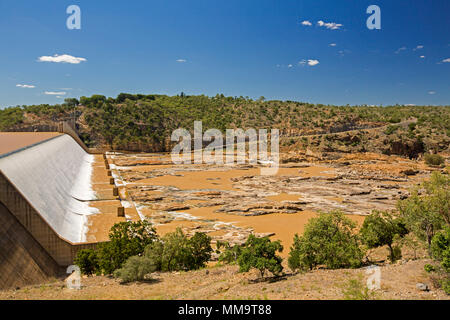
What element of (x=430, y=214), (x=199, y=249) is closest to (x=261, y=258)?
(x=199, y=249)

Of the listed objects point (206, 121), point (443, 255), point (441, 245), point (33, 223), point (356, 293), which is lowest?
point (356, 293)

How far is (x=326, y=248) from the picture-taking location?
44.6 feet

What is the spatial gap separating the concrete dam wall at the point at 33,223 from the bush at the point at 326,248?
11.8 m

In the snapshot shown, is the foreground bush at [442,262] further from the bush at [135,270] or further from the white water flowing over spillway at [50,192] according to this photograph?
the white water flowing over spillway at [50,192]

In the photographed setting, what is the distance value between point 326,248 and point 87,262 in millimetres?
12048

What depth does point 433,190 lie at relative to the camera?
48.4 feet

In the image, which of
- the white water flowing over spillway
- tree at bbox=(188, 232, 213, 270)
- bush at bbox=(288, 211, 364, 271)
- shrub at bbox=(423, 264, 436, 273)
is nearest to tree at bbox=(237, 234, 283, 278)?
bush at bbox=(288, 211, 364, 271)

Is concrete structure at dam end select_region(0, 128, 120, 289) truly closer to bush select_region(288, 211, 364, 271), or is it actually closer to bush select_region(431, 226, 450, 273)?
bush select_region(288, 211, 364, 271)

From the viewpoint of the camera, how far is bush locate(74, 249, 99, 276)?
14797 millimetres

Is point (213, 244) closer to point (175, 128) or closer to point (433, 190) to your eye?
point (433, 190)

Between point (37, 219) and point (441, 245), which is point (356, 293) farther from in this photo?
point (37, 219)

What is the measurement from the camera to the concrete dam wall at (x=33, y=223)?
519 inches
